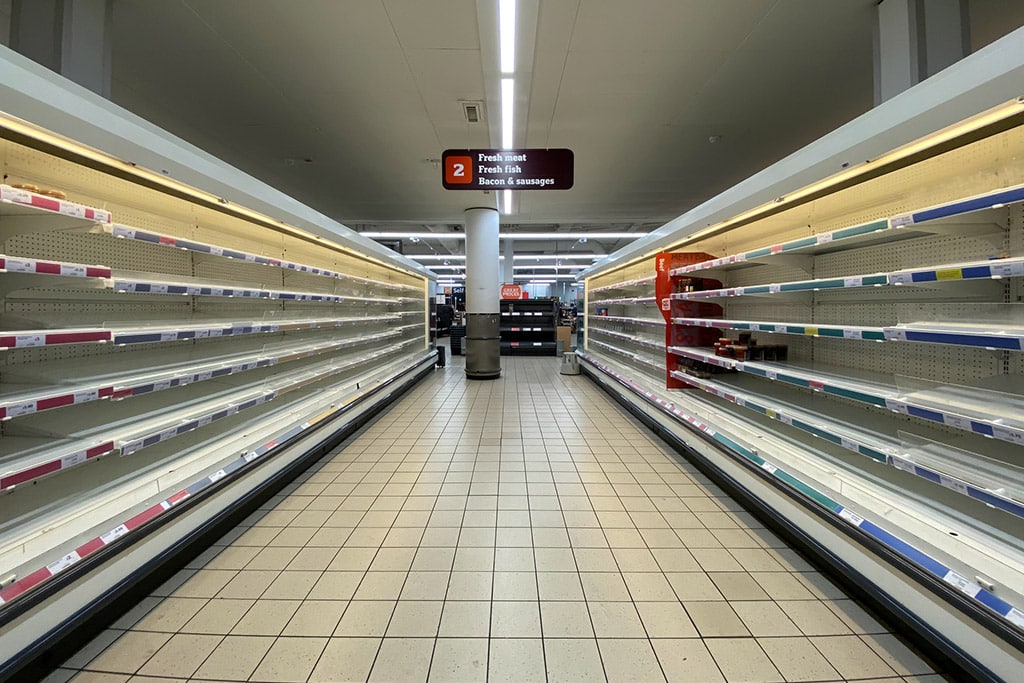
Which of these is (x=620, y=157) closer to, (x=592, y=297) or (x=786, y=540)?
(x=592, y=297)

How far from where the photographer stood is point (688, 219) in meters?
4.11

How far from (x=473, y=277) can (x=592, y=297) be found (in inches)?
113

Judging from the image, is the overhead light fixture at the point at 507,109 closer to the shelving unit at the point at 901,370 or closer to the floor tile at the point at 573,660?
the shelving unit at the point at 901,370

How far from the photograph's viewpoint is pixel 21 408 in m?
1.68

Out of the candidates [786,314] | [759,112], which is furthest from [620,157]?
[786,314]

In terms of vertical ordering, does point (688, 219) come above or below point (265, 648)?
above

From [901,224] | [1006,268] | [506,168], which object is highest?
[506,168]

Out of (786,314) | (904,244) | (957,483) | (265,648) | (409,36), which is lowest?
(265,648)

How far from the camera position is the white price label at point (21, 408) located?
1.64 m

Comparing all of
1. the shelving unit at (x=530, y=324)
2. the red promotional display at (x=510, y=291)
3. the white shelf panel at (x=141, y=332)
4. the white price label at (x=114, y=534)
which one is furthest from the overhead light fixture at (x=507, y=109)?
the red promotional display at (x=510, y=291)

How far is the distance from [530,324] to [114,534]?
1240 cm

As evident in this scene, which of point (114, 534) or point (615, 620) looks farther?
point (615, 620)

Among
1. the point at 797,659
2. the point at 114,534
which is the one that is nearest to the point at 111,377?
the point at 114,534

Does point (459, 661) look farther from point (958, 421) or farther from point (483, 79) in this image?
point (483, 79)
